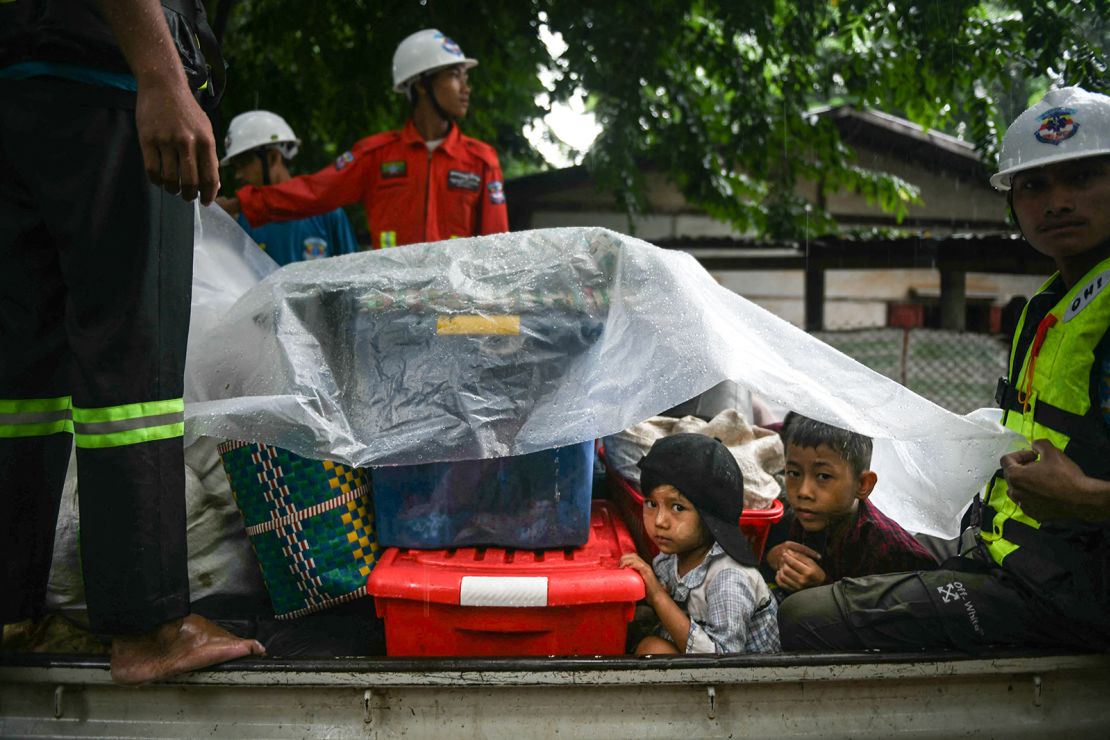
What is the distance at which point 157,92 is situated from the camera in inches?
62.4

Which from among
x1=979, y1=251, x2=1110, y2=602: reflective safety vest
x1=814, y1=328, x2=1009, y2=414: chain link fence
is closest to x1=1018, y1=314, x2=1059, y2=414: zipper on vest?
x1=979, y1=251, x2=1110, y2=602: reflective safety vest

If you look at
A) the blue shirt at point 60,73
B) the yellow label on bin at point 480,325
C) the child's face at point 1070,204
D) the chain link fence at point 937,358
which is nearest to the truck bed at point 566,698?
the yellow label on bin at point 480,325

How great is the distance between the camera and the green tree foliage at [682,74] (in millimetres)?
4891

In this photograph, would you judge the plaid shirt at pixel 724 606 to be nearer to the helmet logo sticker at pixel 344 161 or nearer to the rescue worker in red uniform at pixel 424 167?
the rescue worker in red uniform at pixel 424 167

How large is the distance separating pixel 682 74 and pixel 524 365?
4690mm

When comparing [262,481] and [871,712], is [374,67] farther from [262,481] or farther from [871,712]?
[871,712]

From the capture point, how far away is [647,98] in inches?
238

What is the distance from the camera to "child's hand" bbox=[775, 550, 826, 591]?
2240mm

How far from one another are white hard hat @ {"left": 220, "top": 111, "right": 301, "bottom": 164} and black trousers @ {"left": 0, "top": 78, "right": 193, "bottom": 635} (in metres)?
2.97

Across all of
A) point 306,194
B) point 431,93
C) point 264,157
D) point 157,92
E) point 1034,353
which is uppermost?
point 431,93

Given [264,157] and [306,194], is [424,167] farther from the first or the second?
[264,157]

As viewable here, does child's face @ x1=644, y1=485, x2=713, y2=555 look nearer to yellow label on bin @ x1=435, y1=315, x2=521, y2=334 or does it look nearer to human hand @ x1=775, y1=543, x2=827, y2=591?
human hand @ x1=775, y1=543, x2=827, y2=591

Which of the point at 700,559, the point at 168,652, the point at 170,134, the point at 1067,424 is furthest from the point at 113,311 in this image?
the point at 1067,424

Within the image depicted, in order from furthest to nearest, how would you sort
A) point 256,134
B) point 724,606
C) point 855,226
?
point 855,226 < point 256,134 < point 724,606
